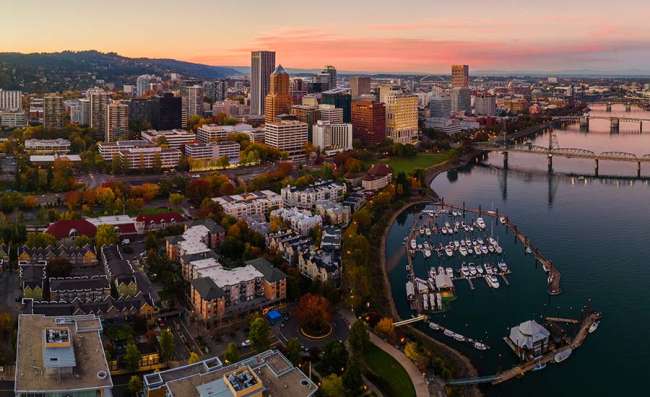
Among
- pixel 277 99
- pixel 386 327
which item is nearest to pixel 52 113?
pixel 277 99

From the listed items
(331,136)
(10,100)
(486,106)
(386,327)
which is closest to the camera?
(386,327)

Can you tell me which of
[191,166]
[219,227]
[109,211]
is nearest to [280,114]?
[191,166]

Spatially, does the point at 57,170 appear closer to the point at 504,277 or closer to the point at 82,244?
the point at 82,244

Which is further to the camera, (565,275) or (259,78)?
(259,78)

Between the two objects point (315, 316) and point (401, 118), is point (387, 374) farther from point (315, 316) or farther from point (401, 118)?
point (401, 118)

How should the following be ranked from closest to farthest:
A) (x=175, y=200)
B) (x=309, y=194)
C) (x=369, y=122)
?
(x=175, y=200)
(x=309, y=194)
(x=369, y=122)

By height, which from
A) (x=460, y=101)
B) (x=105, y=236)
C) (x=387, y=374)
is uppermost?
(x=460, y=101)

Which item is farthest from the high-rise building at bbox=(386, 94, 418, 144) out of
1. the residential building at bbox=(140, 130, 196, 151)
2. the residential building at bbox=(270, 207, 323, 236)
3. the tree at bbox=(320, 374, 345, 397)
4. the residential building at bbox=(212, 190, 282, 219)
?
the tree at bbox=(320, 374, 345, 397)

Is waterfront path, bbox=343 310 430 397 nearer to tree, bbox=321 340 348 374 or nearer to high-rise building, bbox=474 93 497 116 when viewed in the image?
tree, bbox=321 340 348 374

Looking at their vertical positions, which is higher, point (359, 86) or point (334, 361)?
point (359, 86)
